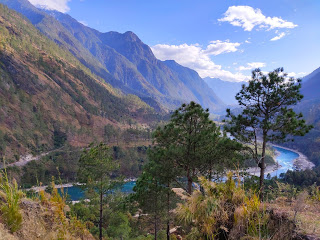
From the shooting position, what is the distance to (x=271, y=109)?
473 inches

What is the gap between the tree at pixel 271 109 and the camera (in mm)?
11289

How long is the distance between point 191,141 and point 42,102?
11347 cm

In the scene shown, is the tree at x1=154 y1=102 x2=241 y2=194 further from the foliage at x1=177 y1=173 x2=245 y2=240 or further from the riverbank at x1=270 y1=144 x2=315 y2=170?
the riverbank at x1=270 y1=144 x2=315 y2=170

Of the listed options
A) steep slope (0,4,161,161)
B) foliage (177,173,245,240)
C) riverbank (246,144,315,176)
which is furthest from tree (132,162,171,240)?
riverbank (246,144,315,176)

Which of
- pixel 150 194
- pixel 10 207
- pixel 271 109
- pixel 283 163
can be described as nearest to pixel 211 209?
pixel 10 207

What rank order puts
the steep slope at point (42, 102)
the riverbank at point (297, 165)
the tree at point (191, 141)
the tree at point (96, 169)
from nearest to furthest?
the tree at point (191, 141)
the tree at point (96, 169)
the steep slope at point (42, 102)
the riverbank at point (297, 165)

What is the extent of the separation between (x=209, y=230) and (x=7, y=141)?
8989 cm

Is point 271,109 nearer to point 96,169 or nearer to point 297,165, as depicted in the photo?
point 96,169

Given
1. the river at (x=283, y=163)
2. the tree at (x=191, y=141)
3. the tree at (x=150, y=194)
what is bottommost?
the river at (x=283, y=163)

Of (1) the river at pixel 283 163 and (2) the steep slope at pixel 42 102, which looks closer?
(1) the river at pixel 283 163

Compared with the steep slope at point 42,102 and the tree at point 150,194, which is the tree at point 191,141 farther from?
the steep slope at point 42,102

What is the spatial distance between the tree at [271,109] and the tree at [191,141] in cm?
163

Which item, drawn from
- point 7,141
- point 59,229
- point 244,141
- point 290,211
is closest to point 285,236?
point 290,211

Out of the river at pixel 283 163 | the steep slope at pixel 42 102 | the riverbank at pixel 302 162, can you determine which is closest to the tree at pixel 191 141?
the river at pixel 283 163
